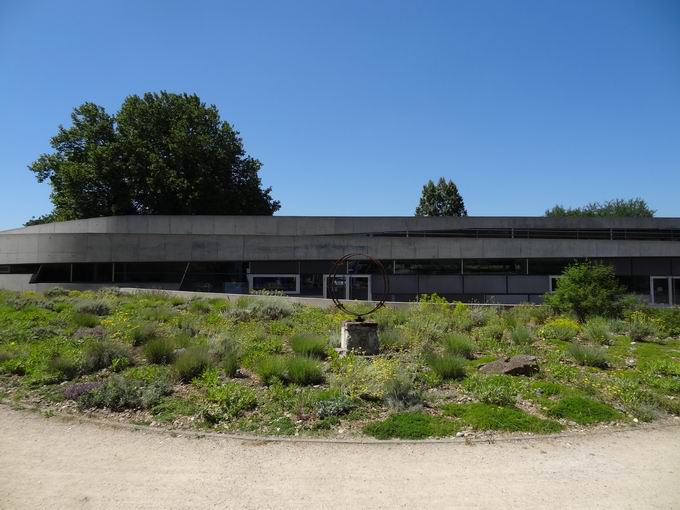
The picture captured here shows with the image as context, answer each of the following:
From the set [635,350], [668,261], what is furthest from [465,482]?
[668,261]

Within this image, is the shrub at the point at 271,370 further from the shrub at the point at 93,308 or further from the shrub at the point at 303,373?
the shrub at the point at 93,308

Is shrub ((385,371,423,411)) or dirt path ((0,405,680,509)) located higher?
shrub ((385,371,423,411))

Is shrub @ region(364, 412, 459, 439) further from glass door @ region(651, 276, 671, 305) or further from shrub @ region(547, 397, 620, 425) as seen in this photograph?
glass door @ region(651, 276, 671, 305)

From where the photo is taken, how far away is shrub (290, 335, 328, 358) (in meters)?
9.94

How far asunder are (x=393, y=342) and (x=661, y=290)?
105 ft

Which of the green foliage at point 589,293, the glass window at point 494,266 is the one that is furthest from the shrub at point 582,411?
the glass window at point 494,266

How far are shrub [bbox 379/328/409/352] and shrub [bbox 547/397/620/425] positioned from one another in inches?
160

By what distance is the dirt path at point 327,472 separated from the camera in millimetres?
4418

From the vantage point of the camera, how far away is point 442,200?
2768 inches

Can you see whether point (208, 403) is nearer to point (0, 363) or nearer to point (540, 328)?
point (0, 363)

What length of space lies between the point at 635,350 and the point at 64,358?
1235cm

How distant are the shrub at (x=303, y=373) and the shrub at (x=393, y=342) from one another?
290cm

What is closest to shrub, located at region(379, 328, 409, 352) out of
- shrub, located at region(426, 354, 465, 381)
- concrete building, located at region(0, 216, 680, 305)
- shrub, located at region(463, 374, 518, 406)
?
shrub, located at region(426, 354, 465, 381)

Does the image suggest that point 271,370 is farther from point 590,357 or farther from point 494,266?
point 494,266
